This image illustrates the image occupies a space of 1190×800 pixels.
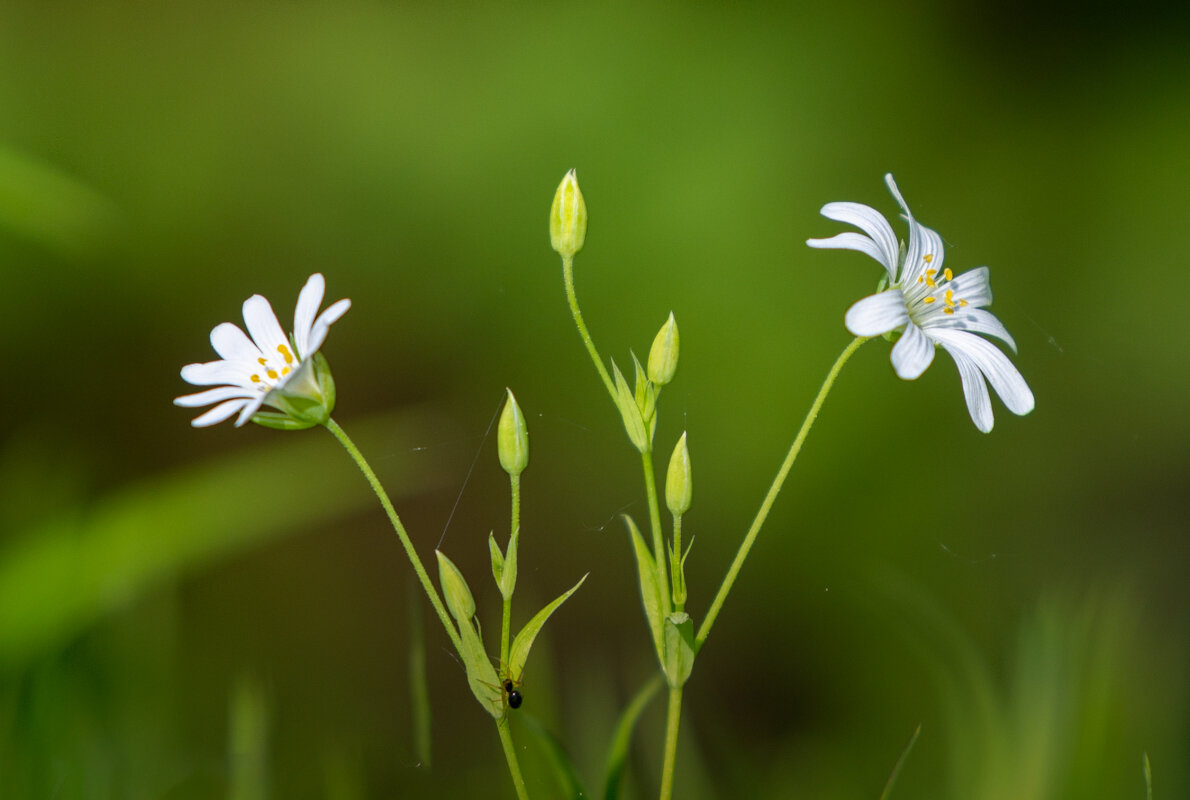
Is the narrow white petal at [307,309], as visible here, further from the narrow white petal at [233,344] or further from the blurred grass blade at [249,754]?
the blurred grass blade at [249,754]

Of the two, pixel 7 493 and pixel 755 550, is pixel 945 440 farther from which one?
pixel 7 493

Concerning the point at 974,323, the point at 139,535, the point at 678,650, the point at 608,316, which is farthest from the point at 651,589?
the point at 608,316

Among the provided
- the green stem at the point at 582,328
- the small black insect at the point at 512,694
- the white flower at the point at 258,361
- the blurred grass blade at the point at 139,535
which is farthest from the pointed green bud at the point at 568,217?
the blurred grass blade at the point at 139,535

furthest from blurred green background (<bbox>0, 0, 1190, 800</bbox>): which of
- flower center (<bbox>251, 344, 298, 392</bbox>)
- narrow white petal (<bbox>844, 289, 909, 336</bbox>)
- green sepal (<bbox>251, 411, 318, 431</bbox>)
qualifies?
narrow white petal (<bbox>844, 289, 909, 336</bbox>)

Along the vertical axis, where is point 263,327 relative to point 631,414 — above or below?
above

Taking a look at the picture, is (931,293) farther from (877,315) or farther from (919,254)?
(877,315)

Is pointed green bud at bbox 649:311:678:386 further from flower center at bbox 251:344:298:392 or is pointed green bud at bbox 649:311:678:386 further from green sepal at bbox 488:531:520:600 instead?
flower center at bbox 251:344:298:392

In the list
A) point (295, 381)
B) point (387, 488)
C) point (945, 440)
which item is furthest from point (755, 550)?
point (295, 381)
